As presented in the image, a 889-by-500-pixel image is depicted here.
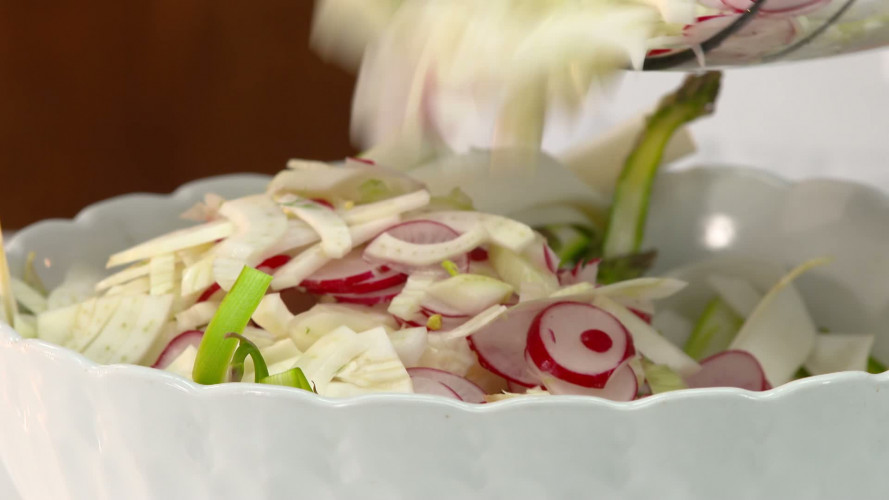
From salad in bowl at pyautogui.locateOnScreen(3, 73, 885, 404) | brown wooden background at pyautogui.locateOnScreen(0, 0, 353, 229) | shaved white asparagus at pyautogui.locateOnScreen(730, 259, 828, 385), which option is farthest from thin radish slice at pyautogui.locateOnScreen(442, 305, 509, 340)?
brown wooden background at pyautogui.locateOnScreen(0, 0, 353, 229)

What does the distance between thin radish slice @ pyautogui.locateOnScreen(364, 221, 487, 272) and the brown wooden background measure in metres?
1.37

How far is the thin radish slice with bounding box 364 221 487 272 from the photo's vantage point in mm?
620

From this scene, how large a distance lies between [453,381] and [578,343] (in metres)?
0.08

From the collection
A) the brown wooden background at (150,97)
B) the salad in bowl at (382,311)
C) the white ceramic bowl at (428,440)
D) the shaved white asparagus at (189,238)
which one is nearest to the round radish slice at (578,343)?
the salad in bowl at (382,311)

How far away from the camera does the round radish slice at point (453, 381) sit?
1.80 feet

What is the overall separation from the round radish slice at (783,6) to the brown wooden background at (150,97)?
1.50m

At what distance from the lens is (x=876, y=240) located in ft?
2.79

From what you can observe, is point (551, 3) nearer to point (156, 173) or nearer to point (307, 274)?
point (307, 274)

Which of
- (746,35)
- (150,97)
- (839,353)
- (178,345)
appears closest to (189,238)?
(178,345)

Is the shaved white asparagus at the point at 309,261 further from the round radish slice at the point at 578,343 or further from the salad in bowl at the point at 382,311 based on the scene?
the round radish slice at the point at 578,343

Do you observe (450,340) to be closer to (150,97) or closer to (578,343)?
(578,343)

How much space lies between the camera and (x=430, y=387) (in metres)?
0.54

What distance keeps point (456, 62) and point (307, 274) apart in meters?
0.16

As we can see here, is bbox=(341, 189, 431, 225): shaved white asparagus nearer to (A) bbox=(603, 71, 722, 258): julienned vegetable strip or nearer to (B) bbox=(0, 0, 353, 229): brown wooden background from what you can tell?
(A) bbox=(603, 71, 722, 258): julienned vegetable strip
